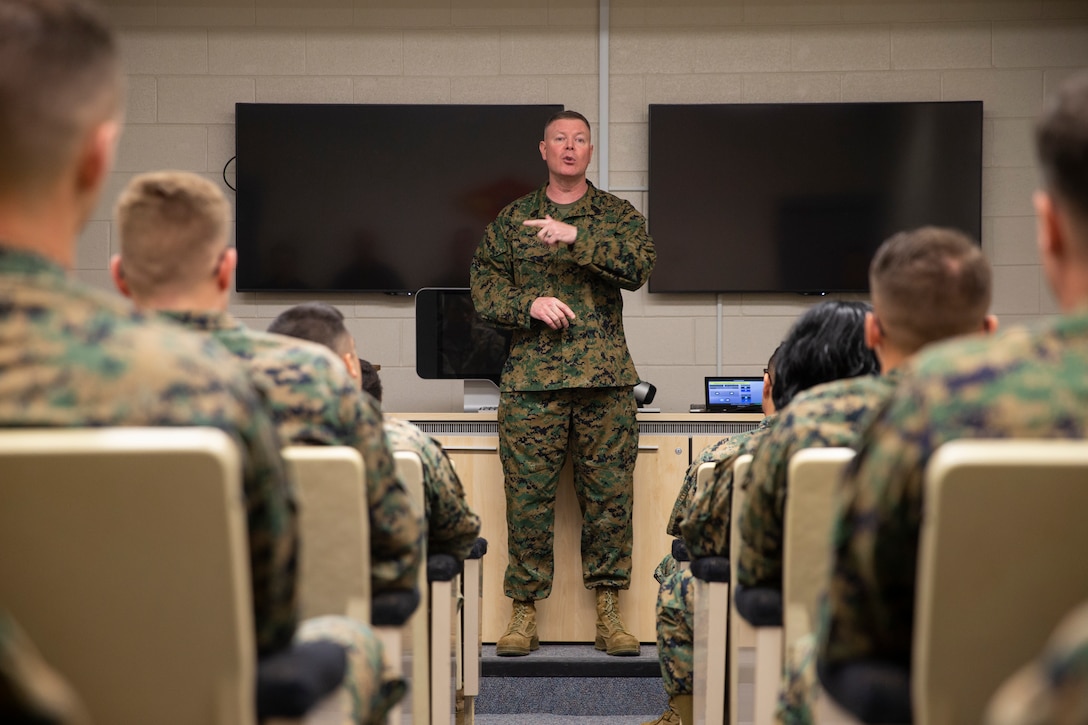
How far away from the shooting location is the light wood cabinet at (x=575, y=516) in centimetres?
395

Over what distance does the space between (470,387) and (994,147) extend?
273 cm

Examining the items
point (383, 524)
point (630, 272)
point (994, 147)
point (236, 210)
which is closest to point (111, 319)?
point (383, 524)

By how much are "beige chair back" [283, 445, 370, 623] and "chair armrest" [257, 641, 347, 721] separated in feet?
0.92

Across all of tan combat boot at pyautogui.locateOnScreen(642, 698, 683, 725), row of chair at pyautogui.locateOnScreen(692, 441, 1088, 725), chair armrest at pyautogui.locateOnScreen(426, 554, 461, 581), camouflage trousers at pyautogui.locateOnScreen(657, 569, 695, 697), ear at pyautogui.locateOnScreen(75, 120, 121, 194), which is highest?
ear at pyautogui.locateOnScreen(75, 120, 121, 194)

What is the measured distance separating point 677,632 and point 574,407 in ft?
4.47

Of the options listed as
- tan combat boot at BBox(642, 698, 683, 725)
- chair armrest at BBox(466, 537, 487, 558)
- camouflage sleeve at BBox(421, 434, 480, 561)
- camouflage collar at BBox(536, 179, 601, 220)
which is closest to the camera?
camouflage sleeve at BBox(421, 434, 480, 561)

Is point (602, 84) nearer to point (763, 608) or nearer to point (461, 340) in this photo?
point (461, 340)

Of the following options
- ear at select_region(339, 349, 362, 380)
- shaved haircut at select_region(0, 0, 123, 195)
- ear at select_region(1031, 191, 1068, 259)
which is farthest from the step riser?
shaved haircut at select_region(0, 0, 123, 195)

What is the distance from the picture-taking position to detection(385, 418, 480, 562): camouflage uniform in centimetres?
220

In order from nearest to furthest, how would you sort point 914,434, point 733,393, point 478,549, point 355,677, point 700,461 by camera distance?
1. point 914,434
2. point 355,677
3. point 700,461
4. point 478,549
5. point 733,393

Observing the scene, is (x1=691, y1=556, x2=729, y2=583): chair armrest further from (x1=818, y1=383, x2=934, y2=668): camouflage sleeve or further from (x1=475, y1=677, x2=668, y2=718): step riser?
(x1=475, y1=677, x2=668, y2=718): step riser

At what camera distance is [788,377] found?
234 centimetres

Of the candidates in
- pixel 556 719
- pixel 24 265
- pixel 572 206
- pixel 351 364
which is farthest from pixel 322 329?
pixel 572 206

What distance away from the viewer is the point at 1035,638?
40.5 inches
